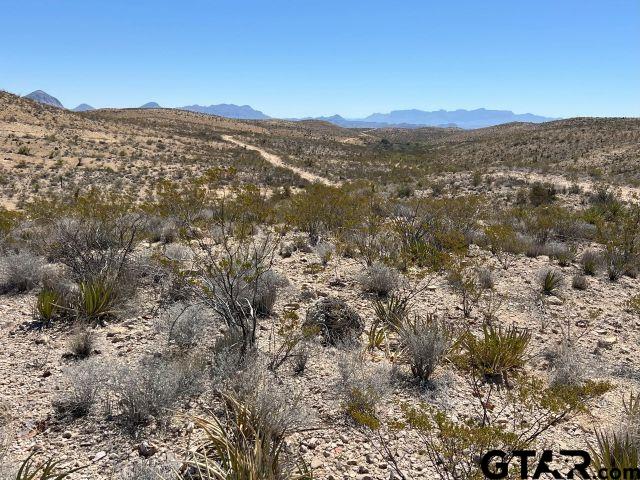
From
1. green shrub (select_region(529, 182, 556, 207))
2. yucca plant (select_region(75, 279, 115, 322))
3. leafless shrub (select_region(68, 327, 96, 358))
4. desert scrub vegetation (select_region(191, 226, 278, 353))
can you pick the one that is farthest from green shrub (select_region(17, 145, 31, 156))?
green shrub (select_region(529, 182, 556, 207))

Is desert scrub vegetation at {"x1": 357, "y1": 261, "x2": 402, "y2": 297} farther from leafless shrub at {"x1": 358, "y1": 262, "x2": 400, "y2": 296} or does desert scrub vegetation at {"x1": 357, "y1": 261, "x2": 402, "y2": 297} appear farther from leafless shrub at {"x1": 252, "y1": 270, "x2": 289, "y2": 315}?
leafless shrub at {"x1": 252, "y1": 270, "x2": 289, "y2": 315}

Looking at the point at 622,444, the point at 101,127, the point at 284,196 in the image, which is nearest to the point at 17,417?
the point at 622,444

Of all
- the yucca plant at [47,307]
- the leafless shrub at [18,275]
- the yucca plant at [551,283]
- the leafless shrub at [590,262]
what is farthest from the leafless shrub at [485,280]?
the leafless shrub at [18,275]

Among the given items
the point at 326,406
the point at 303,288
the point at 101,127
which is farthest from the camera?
the point at 101,127

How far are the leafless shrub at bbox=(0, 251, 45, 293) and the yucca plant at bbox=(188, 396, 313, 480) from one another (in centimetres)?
512

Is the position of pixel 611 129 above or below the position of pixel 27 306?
above

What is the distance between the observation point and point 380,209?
1459 cm

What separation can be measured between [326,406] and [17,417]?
3126 mm

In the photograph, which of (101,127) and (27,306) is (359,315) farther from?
(101,127)

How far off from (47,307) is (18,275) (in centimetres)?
168

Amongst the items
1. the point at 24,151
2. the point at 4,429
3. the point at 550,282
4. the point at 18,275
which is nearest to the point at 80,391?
the point at 4,429

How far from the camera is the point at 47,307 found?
630 cm

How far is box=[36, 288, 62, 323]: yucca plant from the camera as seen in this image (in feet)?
20.7

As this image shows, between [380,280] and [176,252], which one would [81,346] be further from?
[380,280]
